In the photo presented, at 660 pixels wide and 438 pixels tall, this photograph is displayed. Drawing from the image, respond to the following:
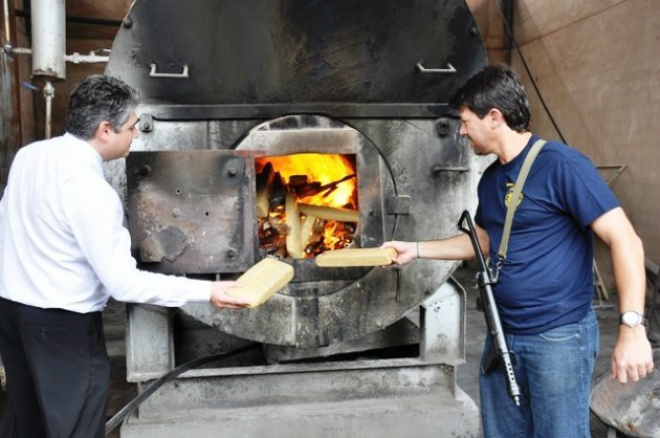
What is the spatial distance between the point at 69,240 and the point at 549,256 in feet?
4.73

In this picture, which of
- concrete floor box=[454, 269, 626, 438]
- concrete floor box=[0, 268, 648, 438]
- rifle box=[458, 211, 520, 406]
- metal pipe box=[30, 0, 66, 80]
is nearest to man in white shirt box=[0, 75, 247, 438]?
rifle box=[458, 211, 520, 406]

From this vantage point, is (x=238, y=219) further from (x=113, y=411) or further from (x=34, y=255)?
(x=113, y=411)

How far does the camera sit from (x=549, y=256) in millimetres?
1715

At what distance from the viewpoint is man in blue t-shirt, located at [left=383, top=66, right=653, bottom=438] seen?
1581 mm

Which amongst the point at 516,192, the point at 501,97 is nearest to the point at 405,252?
the point at 516,192

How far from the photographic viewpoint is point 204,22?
2.25 meters

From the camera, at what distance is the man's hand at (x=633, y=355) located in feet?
5.05

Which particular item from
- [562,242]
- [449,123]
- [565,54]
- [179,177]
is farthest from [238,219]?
[565,54]

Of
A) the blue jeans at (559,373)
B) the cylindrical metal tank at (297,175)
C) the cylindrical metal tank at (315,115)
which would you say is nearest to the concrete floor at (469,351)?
the cylindrical metal tank at (297,175)

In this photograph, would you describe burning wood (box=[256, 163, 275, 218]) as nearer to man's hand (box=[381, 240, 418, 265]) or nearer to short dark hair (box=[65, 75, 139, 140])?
man's hand (box=[381, 240, 418, 265])

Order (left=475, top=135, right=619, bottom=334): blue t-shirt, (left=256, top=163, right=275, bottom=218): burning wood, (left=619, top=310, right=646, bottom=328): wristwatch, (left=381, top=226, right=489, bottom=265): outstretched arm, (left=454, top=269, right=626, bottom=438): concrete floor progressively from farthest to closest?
(left=454, top=269, right=626, bottom=438): concrete floor < (left=256, top=163, right=275, bottom=218): burning wood < (left=381, top=226, right=489, bottom=265): outstretched arm < (left=475, top=135, right=619, bottom=334): blue t-shirt < (left=619, top=310, right=646, bottom=328): wristwatch

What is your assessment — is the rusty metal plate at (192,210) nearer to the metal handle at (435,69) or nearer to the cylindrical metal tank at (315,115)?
the cylindrical metal tank at (315,115)

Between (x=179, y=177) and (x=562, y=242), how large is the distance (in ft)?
4.43

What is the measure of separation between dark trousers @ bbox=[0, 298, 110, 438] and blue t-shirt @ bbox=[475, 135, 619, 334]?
4.32ft
